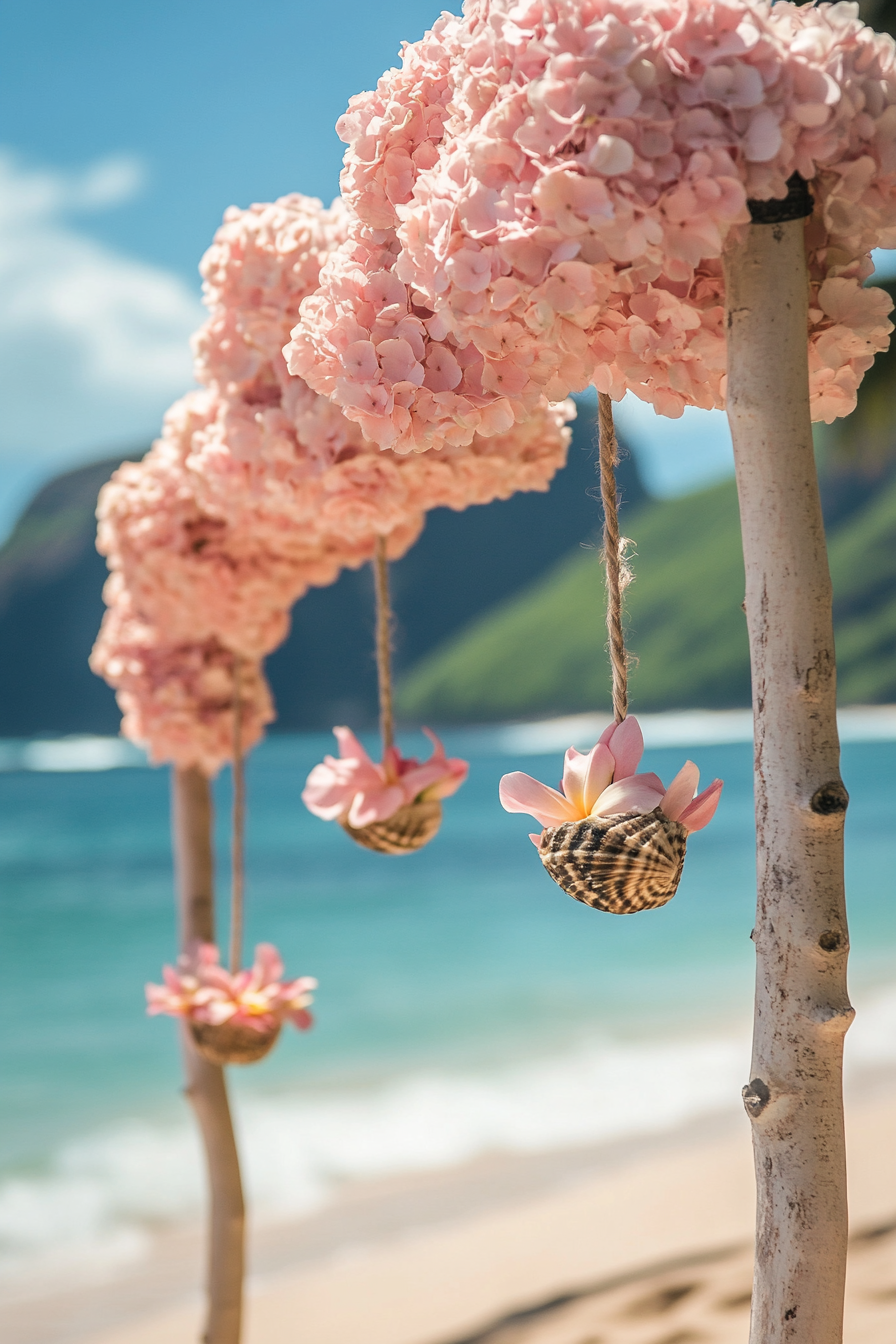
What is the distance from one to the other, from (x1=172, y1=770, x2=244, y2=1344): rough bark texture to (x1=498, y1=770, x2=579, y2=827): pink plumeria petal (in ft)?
4.59

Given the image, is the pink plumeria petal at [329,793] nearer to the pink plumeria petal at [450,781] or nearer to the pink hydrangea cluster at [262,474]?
the pink plumeria petal at [450,781]

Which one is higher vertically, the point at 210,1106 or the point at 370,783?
the point at 370,783

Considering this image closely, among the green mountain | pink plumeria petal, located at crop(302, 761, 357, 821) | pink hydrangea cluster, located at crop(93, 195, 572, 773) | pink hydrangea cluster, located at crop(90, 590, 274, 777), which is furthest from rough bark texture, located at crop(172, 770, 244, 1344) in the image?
the green mountain

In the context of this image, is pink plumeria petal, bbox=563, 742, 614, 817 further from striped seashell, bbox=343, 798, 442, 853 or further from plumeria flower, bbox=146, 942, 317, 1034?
plumeria flower, bbox=146, 942, 317, 1034

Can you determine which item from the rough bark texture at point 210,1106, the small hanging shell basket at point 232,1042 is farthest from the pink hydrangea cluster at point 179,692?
the small hanging shell basket at point 232,1042

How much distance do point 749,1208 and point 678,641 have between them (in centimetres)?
3707

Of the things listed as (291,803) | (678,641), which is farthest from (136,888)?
(678,641)

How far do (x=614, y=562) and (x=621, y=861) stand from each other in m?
0.29

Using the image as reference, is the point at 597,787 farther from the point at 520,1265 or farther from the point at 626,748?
the point at 520,1265

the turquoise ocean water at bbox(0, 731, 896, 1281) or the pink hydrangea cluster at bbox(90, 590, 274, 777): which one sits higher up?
the pink hydrangea cluster at bbox(90, 590, 274, 777)

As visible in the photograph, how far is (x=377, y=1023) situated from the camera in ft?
23.5

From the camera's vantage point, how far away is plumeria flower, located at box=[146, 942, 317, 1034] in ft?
6.72

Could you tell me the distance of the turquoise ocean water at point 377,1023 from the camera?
4742mm

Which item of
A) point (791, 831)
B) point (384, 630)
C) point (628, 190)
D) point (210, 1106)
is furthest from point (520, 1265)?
point (628, 190)
